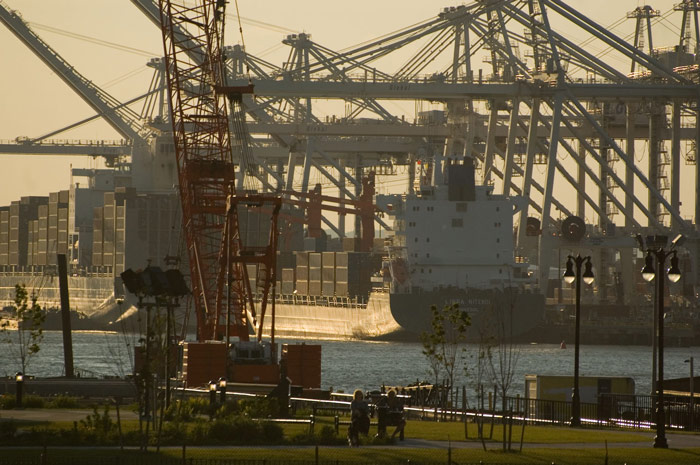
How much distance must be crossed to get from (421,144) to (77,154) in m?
46.9

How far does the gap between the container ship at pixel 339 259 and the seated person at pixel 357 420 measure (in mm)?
46018

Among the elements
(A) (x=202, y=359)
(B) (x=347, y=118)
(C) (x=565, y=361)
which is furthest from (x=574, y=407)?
(B) (x=347, y=118)

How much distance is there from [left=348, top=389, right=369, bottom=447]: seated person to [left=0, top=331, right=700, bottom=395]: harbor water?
28701mm

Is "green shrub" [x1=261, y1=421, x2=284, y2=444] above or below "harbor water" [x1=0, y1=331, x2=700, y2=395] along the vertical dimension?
above

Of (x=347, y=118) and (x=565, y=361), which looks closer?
(x=565, y=361)

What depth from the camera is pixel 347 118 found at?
4577 inches

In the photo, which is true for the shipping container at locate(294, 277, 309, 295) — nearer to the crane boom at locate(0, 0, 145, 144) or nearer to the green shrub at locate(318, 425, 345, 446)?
the crane boom at locate(0, 0, 145, 144)

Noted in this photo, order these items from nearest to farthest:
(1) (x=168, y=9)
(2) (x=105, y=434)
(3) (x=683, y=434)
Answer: (2) (x=105, y=434), (3) (x=683, y=434), (1) (x=168, y=9)

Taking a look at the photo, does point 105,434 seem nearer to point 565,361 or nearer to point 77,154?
point 565,361

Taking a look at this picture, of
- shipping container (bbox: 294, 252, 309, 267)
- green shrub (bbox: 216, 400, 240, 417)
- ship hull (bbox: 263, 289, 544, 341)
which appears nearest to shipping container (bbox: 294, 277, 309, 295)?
shipping container (bbox: 294, 252, 309, 267)

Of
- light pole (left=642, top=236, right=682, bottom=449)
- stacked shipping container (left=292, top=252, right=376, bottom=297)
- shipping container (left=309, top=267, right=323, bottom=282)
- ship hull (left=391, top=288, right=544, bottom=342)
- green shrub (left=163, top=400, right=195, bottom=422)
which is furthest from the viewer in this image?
shipping container (left=309, top=267, right=323, bottom=282)

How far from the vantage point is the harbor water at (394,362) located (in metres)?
62.7

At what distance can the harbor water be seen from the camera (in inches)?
2467

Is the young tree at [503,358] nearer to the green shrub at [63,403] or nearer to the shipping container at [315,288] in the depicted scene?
the green shrub at [63,403]
